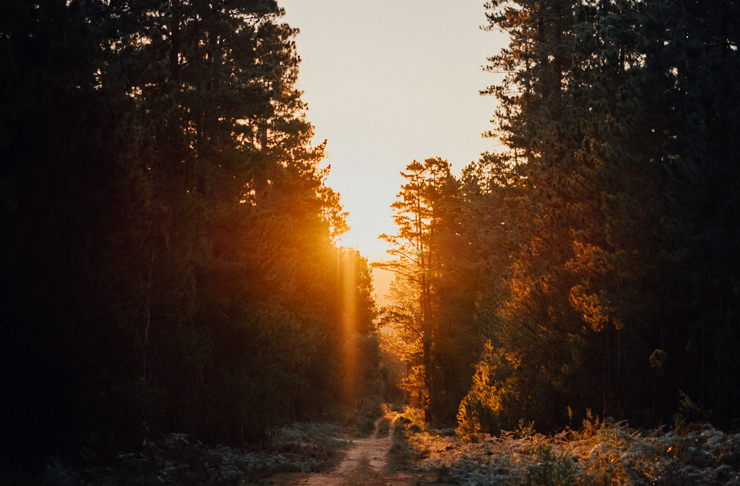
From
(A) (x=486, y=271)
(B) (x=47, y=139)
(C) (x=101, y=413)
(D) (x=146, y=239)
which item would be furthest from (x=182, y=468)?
(A) (x=486, y=271)

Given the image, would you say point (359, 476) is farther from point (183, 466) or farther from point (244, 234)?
point (244, 234)

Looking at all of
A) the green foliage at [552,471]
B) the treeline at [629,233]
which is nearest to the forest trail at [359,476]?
the green foliage at [552,471]

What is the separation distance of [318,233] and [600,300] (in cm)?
2414

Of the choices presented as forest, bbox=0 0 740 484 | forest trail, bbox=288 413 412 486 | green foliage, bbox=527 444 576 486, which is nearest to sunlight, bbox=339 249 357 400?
forest, bbox=0 0 740 484

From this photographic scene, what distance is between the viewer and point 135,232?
10.7m

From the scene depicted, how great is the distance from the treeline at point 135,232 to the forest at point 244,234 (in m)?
0.05

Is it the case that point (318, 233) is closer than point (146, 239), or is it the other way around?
point (146, 239)

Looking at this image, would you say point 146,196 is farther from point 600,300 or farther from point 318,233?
point 318,233

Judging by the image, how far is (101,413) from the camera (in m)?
10.7

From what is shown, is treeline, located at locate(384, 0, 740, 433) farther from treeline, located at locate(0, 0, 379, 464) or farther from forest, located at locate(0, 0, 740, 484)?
treeline, located at locate(0, 0, 379, 464)

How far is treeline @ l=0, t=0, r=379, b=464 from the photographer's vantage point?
8781mm

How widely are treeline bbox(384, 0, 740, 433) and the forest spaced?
2.4 inches

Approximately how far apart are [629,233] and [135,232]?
10.8 meters

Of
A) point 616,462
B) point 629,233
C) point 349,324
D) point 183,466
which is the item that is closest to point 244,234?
point 183,466
